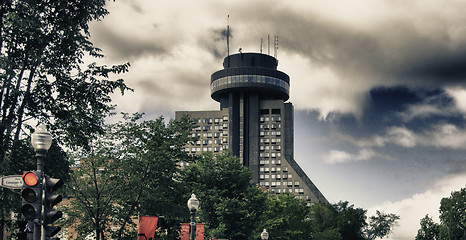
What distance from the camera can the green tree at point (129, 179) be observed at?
1391 inches

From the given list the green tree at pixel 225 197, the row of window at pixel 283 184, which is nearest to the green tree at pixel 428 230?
the green tree at pixel 225 197

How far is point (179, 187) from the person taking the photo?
38.2m

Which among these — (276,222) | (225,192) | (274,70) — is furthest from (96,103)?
(274,70)

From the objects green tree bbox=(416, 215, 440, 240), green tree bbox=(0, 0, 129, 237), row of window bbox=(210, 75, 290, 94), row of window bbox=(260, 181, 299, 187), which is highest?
row of window bbox=(210, 75, 290, 94)

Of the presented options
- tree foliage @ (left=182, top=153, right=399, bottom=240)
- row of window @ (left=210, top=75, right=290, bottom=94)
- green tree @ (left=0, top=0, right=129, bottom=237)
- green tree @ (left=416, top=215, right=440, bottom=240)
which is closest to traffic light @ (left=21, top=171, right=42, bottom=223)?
green tree @ (left=0, top=0, right=129, bottom=237)

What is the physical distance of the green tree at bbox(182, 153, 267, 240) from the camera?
46438mm

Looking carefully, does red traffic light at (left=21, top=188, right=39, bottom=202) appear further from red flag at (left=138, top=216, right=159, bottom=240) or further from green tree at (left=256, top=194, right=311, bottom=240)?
green tree at (left=256, top=194, right=311, bottom=240)

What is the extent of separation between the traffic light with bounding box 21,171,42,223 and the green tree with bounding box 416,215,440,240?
296ft

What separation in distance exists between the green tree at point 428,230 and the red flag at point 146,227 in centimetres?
7706

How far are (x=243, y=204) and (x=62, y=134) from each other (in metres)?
25.0

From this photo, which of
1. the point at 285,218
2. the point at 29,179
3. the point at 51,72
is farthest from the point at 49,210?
the point at 285,218

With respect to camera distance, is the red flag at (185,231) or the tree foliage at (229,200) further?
the tree foliage at (229,200)

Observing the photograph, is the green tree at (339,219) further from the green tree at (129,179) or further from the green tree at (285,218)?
the green tree at (129,179)

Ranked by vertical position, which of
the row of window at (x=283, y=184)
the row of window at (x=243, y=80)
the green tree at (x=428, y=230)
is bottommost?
the green tree at (x=428, y=230)
